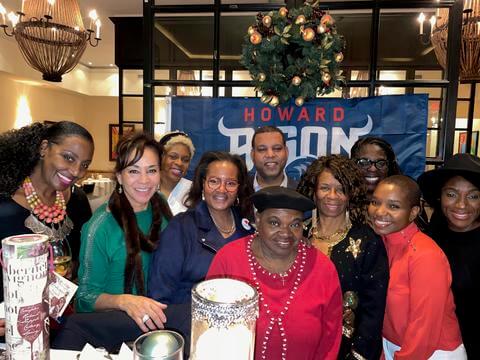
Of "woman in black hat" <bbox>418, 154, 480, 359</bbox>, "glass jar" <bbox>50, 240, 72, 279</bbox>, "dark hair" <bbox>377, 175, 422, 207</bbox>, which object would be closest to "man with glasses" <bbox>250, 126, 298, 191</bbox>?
"dark hair" <bbox>377, 175, 422, 207</bbox>

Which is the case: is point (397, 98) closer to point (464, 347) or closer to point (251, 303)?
point (464, 347)

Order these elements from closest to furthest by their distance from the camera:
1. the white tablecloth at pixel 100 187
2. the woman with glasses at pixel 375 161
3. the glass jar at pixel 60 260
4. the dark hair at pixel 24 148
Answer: the glass jar at pixel 60 260 < the dark hair at pixel 24 148 < the woman with glasses at pixel 375 161 < the white tablecloth at pixel 100 187

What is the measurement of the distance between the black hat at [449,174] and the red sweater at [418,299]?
1.16 feet

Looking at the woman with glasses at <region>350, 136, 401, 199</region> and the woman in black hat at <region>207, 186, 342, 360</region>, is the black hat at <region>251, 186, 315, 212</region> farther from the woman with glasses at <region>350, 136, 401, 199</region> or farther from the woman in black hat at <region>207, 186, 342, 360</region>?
the woman with glasses at <region>350, 136, 401, 199</region>

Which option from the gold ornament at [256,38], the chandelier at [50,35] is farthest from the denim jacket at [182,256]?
the chandelier at [50,35]

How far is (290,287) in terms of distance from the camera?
138 centimetres

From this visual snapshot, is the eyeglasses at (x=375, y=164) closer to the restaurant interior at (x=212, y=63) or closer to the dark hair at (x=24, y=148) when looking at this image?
the restaurant interior at (x=212, y=63)

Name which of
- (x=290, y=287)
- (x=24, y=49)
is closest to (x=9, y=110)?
(x=24, y=49)

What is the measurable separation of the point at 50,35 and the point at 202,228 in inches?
97.3

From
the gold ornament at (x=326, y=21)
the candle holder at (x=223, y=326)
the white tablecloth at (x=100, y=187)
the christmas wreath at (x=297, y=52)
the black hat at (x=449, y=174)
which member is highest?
the gold ornament at (x=326, y=21)

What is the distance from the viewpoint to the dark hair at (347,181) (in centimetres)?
179

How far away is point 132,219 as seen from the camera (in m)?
1.69

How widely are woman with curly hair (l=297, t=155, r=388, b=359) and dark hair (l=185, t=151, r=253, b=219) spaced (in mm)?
368

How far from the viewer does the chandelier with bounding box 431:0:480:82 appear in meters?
2.93
